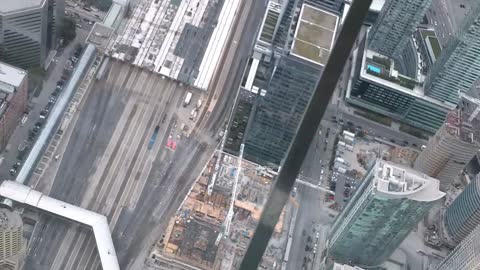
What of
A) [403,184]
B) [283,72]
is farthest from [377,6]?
[403,184]

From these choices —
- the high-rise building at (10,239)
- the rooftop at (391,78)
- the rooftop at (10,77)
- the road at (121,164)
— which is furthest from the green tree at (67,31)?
the rooftop at (391,78)

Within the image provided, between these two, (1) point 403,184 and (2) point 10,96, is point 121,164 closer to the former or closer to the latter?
(2) point 10,96

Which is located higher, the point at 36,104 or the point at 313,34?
the point at 313,34

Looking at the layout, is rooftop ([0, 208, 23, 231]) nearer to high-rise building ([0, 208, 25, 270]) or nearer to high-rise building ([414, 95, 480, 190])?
high-rise building ([0, 208, 25, 270])

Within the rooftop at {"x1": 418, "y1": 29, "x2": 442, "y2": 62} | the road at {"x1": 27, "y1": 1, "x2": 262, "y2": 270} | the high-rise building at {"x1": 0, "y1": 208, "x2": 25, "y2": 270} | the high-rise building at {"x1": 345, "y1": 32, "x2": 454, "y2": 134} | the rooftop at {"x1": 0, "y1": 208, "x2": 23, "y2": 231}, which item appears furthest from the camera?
the rooftop at {"x1": 418, "y1": 29, "x2": 442, "y2": 62}

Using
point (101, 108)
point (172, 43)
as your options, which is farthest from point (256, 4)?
point (101, 108)

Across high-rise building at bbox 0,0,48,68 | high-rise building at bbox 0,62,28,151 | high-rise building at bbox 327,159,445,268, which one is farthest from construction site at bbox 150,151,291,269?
high-rise building at bbox 0,0,48,68
